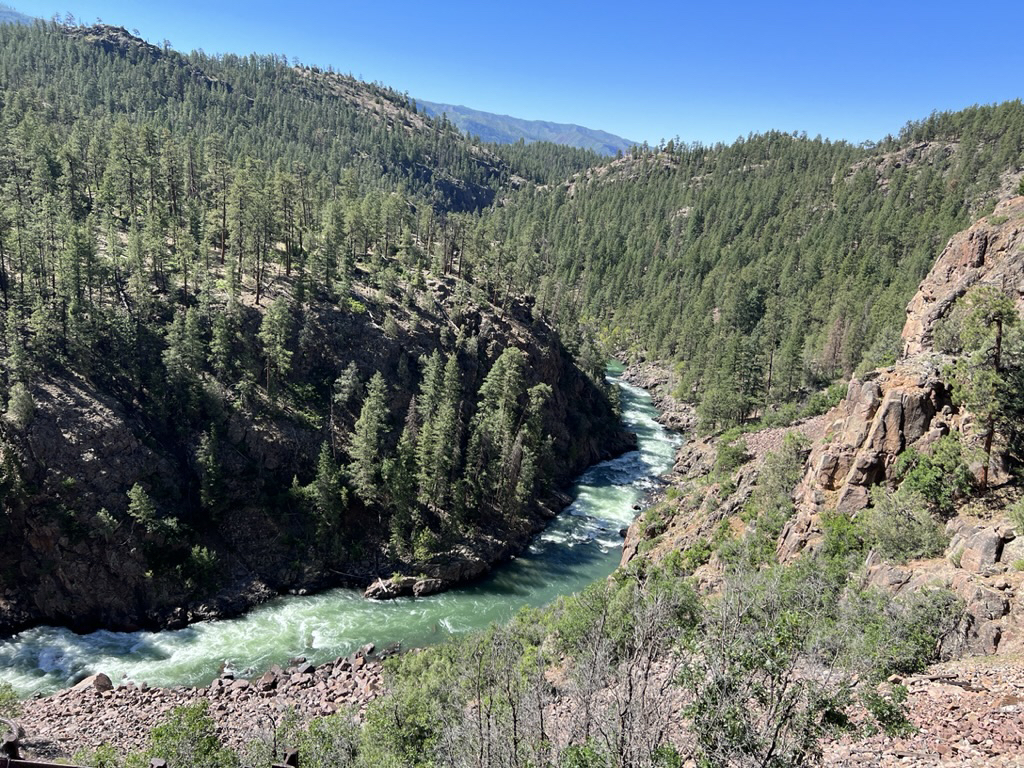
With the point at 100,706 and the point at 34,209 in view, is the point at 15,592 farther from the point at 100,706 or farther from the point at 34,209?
the point at 34,209

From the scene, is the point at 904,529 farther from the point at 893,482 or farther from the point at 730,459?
the point at 730,459

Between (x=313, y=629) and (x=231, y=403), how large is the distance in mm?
23159

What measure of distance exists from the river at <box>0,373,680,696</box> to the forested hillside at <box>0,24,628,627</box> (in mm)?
1949

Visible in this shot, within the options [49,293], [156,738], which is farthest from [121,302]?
[156,738]

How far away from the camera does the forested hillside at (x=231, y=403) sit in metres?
43.6

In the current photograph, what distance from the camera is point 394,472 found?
5278cm

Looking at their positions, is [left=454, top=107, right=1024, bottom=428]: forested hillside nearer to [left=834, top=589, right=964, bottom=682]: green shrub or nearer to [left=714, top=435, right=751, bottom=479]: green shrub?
[left=714, top=435, right=751, bottom=479]: green shrub

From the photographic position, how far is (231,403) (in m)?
53.8

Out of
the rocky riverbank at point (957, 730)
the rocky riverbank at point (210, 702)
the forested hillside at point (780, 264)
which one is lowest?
the rocky riverbank at point (210, 702)

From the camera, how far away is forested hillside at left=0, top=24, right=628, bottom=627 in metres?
43.6

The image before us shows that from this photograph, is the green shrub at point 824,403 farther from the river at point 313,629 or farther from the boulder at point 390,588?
the boulder at point 390,588

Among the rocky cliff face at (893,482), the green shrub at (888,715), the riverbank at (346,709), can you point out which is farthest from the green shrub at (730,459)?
the green shrub at (888,715)

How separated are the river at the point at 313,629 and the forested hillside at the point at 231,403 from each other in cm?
195

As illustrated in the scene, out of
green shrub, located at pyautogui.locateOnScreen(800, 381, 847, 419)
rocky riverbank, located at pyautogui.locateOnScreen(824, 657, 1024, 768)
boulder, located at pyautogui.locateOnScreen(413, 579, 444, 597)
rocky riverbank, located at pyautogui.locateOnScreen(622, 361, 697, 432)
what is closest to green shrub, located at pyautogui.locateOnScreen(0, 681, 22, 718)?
boulder, located at pyautogui.locateOnScreen(413, 579, 444, 597)
